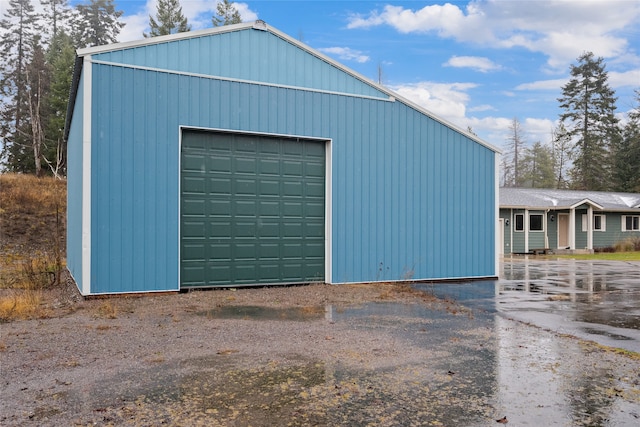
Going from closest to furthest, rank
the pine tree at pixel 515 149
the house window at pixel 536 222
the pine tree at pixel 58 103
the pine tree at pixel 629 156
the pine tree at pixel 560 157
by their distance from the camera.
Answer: the house window at pixel 536 222
the pine tree at pixel 58 103
the pine tree at pixel 629 156
the pine tree at pixel 560 157
the pine tree at pixel 515 149

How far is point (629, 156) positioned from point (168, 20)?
40232 mm

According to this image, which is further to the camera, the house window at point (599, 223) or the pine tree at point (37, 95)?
the pine tree at point (37, 95)

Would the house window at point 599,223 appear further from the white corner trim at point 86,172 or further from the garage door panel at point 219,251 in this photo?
the white corner trim at point 86,172

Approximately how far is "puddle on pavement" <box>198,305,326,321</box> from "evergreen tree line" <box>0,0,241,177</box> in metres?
27.3

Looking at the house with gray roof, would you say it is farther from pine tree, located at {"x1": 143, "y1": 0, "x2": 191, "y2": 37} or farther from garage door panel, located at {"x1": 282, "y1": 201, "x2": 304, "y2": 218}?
pine tree, located at {"x1": 143, "y1": 0, "x2": 191, "y2": 37}

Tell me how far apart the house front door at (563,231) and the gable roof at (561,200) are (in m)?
1.11

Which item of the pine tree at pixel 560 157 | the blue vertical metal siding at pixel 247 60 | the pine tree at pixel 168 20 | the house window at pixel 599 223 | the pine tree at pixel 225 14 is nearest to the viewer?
the blue vertical metal siding at pixel 247 60

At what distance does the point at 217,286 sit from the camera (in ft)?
34.0

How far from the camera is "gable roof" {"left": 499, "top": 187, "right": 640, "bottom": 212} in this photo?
27.0m

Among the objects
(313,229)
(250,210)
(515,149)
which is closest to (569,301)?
(313,229)

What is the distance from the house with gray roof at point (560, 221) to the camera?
87.8ft

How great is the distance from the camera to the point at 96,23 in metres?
39.3

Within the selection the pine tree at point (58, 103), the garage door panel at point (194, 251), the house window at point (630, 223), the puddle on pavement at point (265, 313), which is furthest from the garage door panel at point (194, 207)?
the house window at point (630, 223)

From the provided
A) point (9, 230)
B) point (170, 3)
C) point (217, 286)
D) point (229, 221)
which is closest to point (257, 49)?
point (229, 221)
